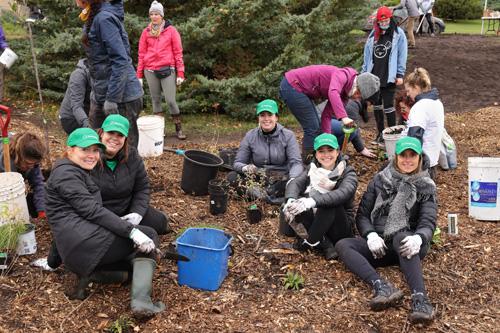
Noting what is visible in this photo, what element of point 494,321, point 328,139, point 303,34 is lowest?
point 494,321

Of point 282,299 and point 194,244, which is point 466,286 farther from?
point 194,244

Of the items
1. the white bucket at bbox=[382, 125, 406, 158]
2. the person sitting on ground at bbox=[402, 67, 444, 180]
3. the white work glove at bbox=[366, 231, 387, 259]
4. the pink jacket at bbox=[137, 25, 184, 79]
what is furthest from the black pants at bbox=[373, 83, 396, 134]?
the white work glove at bbox=[366, 231, 387, 259]

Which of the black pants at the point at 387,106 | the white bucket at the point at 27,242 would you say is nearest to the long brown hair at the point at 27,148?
the white bucket at the point at 27,242

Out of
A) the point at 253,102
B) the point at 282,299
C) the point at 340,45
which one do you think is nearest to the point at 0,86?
the point at 253,102

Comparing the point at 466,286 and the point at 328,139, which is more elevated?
the point at 328,139

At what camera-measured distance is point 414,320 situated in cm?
354

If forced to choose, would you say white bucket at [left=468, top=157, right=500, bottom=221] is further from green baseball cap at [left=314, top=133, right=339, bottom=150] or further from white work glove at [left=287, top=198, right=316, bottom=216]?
white work glove at [left=287, top=198, right=316, bottom=216]

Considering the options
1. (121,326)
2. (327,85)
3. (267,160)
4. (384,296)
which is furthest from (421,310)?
(327,85)

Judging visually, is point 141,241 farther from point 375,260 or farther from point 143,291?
point 375,260

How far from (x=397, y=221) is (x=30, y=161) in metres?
2.99

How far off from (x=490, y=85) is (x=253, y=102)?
5583 mm

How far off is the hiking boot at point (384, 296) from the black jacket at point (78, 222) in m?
1.71

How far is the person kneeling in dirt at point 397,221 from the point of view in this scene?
3887 millimetres

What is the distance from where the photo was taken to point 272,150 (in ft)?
18.2
